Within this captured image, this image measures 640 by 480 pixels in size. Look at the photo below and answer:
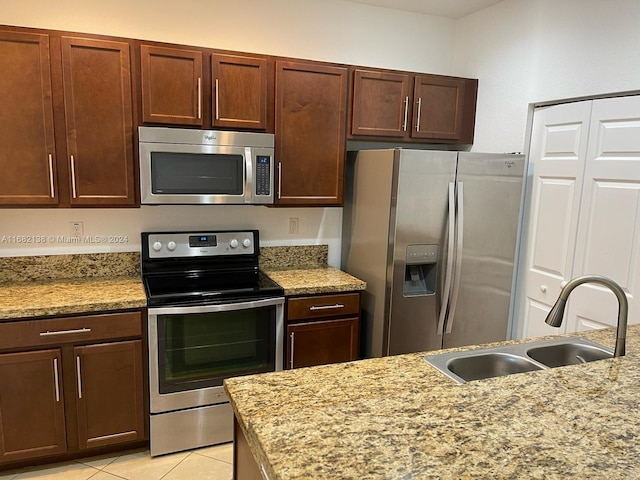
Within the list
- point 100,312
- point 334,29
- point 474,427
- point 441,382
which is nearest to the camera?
point 474,427

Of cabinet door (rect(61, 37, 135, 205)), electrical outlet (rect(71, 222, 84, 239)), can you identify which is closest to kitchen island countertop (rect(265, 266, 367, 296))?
cabinet door (rect(61, 37, 135, 205))

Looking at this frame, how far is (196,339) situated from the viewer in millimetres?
2549

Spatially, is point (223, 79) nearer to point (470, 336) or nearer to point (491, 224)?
point (491, 224)

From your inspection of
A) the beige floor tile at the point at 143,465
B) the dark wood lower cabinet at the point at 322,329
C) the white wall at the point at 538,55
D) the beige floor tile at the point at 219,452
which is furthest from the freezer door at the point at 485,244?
the beige floor tile at the point at 143,465

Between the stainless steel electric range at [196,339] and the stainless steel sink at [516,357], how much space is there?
124 centimetres

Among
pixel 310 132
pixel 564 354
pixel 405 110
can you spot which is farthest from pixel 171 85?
pixel 564 354

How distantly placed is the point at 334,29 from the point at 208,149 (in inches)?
50.7

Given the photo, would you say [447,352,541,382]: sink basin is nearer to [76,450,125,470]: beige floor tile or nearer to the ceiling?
[76,450,125,470]: beige floor tile

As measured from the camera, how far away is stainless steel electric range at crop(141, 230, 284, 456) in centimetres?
246

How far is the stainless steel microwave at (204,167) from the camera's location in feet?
8.17

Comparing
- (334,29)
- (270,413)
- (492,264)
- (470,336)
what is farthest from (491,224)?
(270,413)

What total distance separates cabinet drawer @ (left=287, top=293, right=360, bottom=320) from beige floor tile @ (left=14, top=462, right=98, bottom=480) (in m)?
1.30

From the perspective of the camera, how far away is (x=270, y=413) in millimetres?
1201

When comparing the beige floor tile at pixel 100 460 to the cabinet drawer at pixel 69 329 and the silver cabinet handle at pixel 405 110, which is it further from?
the silver cabinet handle at pixel 405 110
